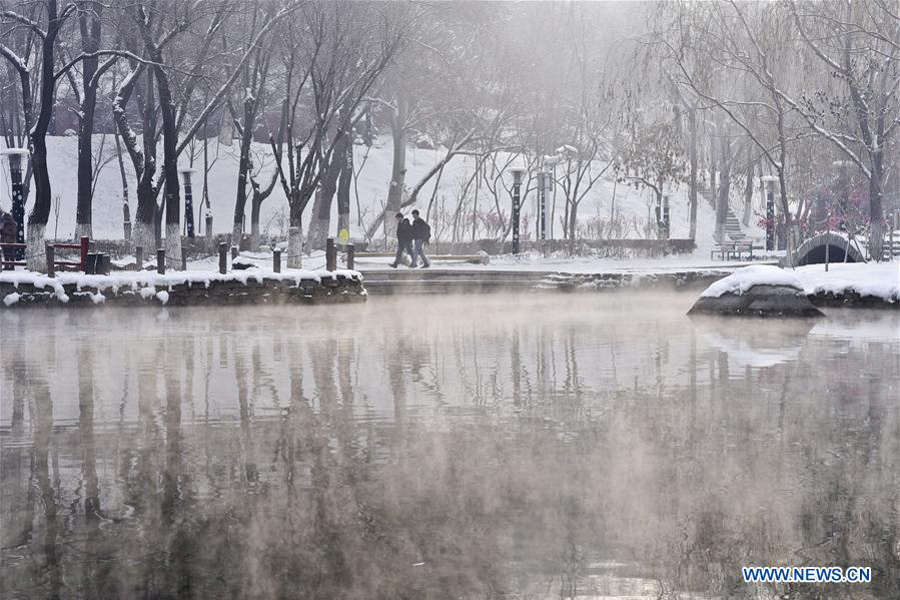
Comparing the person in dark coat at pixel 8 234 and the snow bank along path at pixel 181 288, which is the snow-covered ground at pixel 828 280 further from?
the person in dark coat at pixel 8 234

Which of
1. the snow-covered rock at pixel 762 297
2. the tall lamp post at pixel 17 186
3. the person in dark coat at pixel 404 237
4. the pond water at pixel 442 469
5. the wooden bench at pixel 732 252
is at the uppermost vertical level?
the tall lamp post at pixel 17 186

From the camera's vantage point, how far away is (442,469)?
28.1 feet

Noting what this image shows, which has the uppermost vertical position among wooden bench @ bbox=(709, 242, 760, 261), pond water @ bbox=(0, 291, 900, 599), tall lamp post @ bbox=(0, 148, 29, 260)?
tall lamp post @ bbox=(0, 148, 29, 260)

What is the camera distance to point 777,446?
31.0ft

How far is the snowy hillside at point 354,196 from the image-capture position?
61.6m

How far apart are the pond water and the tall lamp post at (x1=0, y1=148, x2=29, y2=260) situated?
521 inches

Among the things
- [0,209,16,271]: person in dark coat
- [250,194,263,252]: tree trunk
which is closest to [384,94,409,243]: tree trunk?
[250,194,263,252]: tree trunk

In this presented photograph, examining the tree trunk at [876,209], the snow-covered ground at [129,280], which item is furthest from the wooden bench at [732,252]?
the snow-covered ground at [129,280]

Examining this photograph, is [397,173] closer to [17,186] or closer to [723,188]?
[723,188]

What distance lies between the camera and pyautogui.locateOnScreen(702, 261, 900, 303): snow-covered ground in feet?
77.2

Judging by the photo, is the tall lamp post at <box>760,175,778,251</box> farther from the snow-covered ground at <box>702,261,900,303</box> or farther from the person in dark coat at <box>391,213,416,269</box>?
the snow-covered ground at <box>702,261,900,303</box>

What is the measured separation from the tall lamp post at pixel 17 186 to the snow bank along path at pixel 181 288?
409cm

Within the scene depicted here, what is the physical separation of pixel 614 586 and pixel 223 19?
29288 mm

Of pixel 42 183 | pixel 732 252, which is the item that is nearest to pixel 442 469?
pixel 42 183
